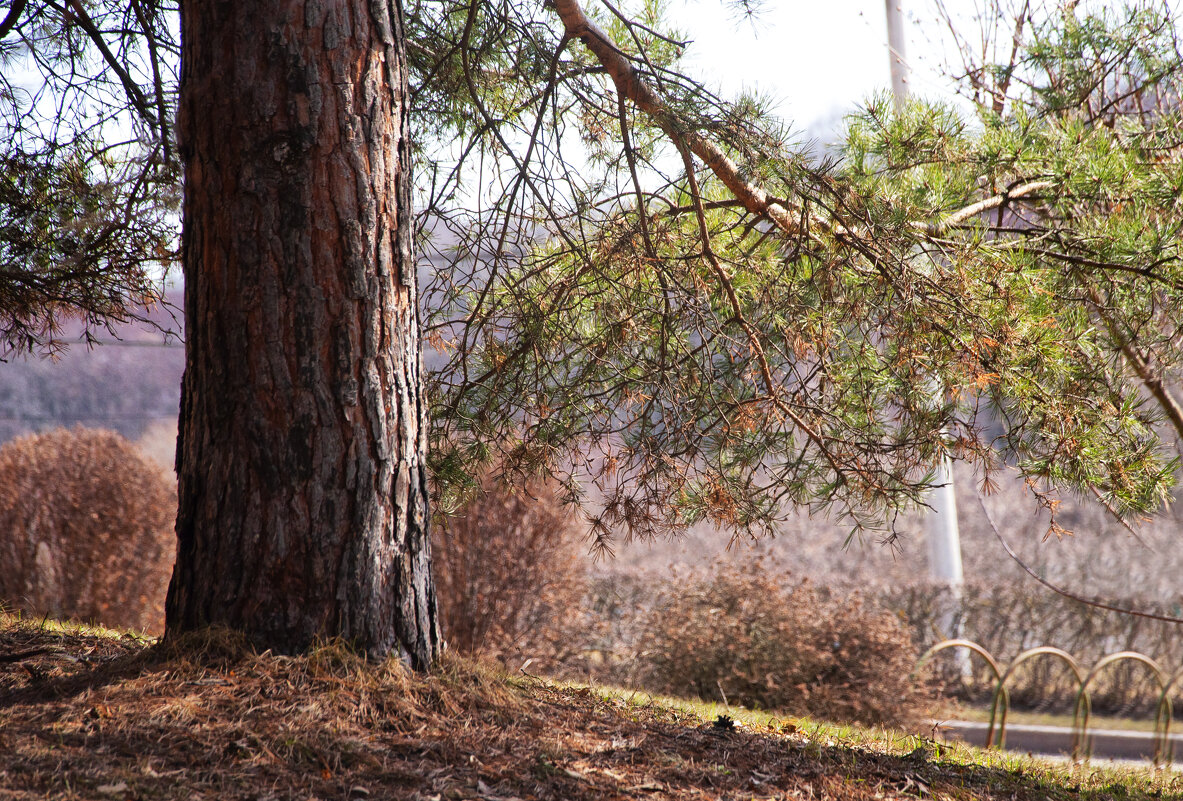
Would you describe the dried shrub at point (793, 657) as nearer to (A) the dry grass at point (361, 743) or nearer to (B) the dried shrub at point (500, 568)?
(B) the dried shrub at point (500, 568)

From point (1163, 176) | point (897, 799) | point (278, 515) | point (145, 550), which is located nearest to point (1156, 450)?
point (1163, 176)

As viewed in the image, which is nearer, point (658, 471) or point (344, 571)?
point (344, 571)

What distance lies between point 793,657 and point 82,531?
5.59 m

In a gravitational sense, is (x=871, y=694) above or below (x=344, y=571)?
below

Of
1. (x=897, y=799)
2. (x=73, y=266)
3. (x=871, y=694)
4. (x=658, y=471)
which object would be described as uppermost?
(x=73, y=266)

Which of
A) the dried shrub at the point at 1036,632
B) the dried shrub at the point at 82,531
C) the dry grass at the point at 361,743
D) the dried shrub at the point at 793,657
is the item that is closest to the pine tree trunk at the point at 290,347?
the dry grass at the point at 361,743

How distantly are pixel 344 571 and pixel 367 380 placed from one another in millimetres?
506

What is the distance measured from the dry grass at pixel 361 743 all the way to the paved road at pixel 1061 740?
5213mm

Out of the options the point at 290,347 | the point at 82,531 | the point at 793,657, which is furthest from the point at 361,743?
the point at 82,531

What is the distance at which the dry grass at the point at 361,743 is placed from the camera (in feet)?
6.05

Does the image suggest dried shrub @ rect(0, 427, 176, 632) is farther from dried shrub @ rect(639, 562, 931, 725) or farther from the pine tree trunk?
the pine tree trunk

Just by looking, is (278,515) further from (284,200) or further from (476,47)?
(476,47)

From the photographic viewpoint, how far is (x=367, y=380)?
2.30 m

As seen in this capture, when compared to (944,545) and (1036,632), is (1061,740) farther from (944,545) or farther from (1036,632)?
(944,545)
